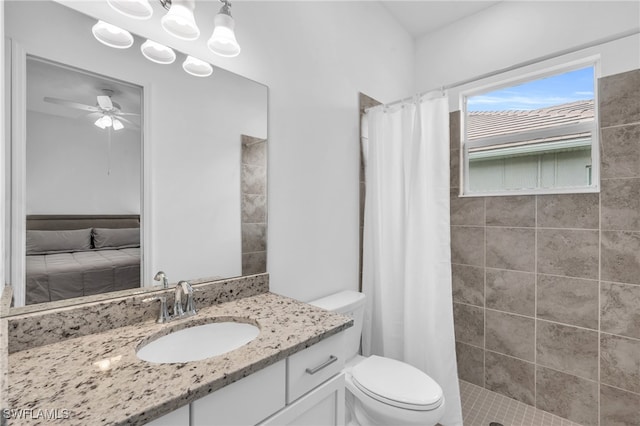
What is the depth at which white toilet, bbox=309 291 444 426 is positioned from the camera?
4.27 ft

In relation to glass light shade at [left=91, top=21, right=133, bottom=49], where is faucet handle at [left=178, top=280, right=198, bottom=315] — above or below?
below

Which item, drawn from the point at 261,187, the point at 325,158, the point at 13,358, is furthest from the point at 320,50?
the point at 13,358

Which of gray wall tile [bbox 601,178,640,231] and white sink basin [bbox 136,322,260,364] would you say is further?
gray wall tile [bbox 601,178,640,231]

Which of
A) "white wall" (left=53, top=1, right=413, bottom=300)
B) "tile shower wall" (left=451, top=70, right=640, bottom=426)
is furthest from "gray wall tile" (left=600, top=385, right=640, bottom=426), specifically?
"white wall" (left=53, top=1, right=413, bottom=300)

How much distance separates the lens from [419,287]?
1.80 m

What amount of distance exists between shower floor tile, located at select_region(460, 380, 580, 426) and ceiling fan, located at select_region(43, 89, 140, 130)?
2362mm

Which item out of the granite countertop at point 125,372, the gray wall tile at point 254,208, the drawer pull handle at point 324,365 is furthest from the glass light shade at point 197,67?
the drawer pull handle at point 324,365

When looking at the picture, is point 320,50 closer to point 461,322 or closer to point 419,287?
point 419,287

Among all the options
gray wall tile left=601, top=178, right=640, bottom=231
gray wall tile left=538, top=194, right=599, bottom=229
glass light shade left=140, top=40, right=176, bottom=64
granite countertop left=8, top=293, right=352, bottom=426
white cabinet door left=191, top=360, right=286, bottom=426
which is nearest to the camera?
granite countertop left=8, top=293, right=352, bottom=426

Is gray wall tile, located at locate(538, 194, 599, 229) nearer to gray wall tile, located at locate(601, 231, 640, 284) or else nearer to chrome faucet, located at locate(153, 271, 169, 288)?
gray wall tile, located at locate(601, 231, 640, 284)

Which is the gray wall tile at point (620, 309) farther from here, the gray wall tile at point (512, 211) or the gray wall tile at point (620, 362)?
the gray wall tile at point (512, 211)

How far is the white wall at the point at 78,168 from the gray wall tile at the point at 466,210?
2.10 metres

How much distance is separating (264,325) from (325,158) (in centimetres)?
112

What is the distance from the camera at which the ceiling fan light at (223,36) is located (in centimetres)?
120
